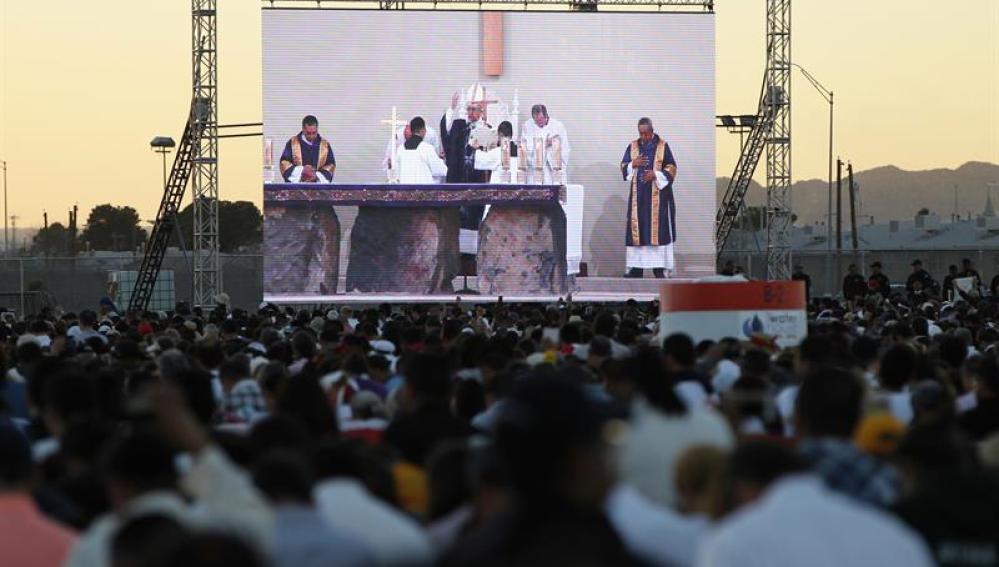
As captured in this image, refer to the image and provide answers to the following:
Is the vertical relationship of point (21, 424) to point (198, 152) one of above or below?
below

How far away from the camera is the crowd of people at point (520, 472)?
156 inches

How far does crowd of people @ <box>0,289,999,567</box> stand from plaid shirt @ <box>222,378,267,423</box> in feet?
0.05

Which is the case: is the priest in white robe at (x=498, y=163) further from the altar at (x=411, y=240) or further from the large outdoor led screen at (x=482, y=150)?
the altar at (x=411, y=240)

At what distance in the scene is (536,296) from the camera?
108ft

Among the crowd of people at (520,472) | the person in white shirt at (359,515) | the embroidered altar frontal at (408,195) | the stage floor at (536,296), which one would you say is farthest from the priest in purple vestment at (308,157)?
the person in white shirt at (359,515)

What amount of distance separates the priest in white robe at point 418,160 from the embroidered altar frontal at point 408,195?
0.17 m

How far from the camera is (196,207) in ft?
111

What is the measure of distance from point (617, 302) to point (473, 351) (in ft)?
69.2

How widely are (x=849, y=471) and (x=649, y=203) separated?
1094 inches

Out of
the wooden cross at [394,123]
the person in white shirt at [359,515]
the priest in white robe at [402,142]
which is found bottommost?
the person in white shirt at [359,515]

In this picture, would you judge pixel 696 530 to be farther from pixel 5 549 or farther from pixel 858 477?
pixel 5 549

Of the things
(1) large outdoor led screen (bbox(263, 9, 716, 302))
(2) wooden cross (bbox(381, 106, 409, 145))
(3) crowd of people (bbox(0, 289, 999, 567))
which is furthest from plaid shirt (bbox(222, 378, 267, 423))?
(2) wooden cross (bbox(381, 106, 409, 145))

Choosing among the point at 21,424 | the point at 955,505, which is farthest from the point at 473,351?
the point at 955,505

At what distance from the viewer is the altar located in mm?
32750
